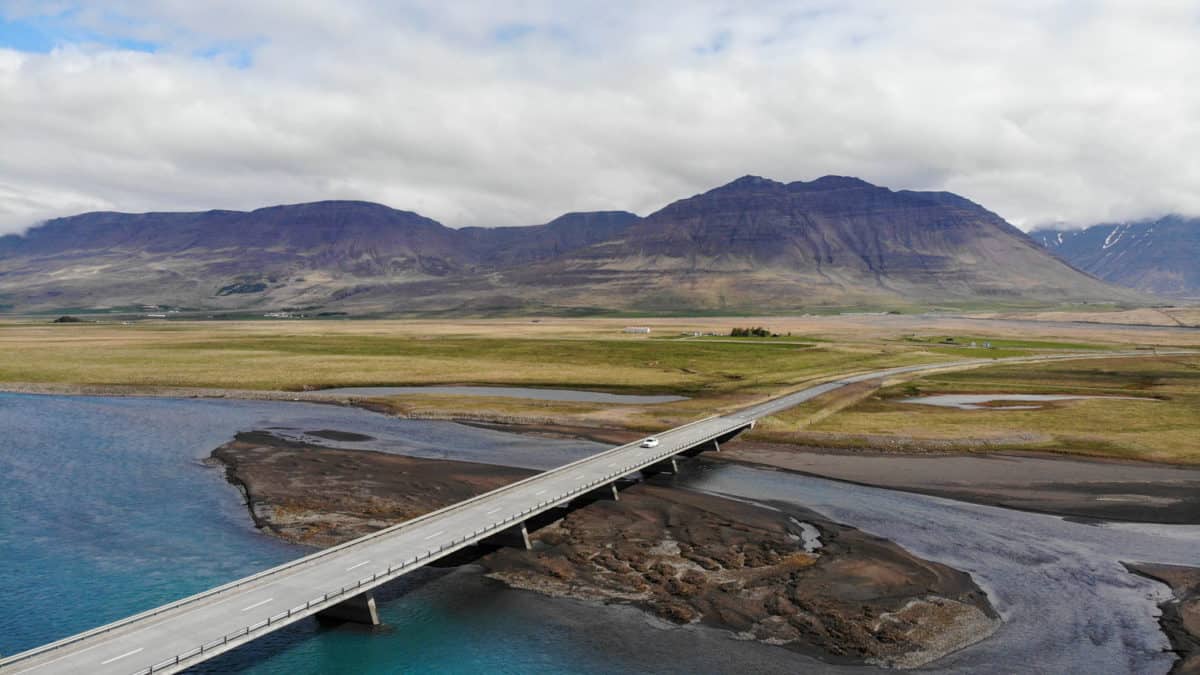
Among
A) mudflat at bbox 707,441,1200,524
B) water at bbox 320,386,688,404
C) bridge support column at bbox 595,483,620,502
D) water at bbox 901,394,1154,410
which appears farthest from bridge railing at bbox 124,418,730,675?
water at bbox 901,394,1154,410

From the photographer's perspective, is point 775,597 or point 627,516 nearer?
point 775,597

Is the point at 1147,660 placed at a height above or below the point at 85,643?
below

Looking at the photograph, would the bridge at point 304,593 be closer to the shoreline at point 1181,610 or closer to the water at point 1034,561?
the water at point 1034,561

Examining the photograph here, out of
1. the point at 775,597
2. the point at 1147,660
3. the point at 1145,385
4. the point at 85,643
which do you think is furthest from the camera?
the point at 1145,385

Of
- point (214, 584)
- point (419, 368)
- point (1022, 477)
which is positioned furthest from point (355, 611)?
point (419, 368)

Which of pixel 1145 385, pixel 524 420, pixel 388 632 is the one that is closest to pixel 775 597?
pixel 388 632

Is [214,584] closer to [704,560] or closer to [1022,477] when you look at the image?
[704,560]

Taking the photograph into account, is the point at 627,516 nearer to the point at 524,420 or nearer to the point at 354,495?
the point at 354,495
